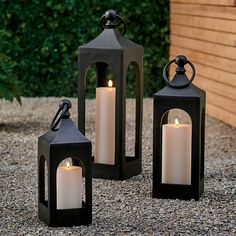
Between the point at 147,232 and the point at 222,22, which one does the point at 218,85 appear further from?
the point at 147,232

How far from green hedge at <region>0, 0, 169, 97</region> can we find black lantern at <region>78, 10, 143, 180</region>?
3.29 metres

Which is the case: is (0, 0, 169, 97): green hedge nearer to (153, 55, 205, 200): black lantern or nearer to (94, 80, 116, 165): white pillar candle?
(94, 80, 116, 165): white pillar candle

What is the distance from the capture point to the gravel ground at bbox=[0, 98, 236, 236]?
12.6 ft

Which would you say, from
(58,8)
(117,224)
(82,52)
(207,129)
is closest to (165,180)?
(117,224)

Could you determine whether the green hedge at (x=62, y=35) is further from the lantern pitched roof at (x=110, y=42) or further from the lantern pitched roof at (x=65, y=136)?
the lantern pitched roof at (x=65, y=136)

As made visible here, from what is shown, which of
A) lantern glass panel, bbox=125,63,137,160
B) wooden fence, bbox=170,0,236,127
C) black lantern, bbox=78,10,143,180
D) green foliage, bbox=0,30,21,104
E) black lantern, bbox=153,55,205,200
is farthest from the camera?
wooden fence, bbox=170,0,236,127

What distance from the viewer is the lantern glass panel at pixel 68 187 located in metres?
3.83

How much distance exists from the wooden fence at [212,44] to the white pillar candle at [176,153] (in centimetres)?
239

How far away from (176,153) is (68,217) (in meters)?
→ 0.74

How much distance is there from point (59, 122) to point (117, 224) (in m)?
0.51

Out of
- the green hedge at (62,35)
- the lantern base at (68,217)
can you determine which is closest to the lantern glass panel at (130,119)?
the green hedge at (62,35)

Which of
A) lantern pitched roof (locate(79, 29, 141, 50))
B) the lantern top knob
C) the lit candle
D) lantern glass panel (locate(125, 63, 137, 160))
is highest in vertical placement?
the lantern top knob

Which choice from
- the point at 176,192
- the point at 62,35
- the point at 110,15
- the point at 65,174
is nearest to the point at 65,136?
the point at 65,174

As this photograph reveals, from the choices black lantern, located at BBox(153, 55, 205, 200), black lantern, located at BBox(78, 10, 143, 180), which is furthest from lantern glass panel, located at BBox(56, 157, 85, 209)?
black lantern, located at BBox(78, 10, 143, 180)
